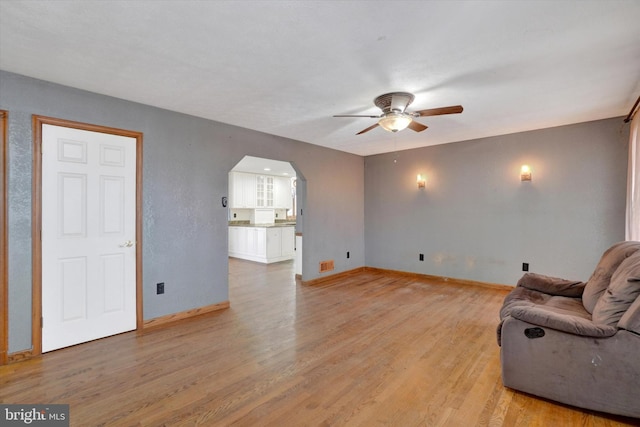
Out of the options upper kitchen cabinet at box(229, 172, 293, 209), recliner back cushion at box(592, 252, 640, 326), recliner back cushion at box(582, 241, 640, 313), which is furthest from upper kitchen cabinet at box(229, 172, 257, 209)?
recliner back cushion at box(592, 252, 640, 326)

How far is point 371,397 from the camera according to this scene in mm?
2107

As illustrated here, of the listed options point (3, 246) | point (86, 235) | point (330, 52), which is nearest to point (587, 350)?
point (330, 52)

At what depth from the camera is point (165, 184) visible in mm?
3498

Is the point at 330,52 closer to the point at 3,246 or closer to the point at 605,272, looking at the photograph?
the point at 605,272

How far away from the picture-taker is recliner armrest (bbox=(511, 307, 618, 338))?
1.88 m

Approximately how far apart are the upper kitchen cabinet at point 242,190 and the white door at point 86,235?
15.5 feet

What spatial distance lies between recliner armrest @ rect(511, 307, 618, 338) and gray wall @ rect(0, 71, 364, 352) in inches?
132

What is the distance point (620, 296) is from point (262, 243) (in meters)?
6.31

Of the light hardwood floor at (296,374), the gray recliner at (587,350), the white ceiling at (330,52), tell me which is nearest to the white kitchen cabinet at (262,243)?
the light hardwood floor at (296,374)

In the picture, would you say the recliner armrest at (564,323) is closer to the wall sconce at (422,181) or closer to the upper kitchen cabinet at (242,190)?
the wall sconce at (422,181)

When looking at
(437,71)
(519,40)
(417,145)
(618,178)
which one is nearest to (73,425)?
(437,71)

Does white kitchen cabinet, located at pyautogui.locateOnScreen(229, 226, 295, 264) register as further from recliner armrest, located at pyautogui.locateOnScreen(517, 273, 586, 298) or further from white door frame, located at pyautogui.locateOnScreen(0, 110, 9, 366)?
recliner armrest, located at pyautogui.locateOnScreen(517, 273, 586, 298)

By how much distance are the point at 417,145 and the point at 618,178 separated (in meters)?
2.76

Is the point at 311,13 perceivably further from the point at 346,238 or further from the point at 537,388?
the point at 346,238
